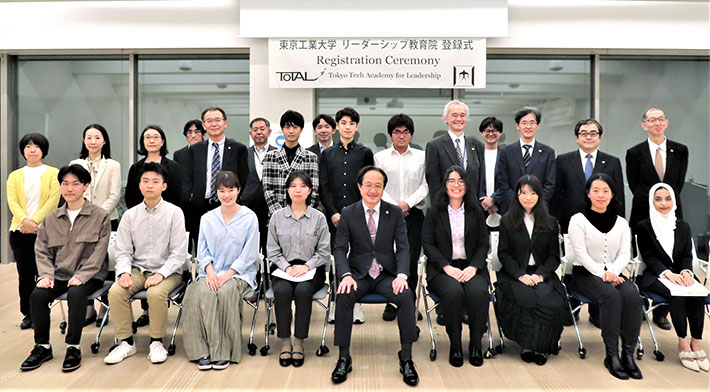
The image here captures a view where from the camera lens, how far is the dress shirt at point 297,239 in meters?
3.69

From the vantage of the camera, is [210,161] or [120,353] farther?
[210,161]

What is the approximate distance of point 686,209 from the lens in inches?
270

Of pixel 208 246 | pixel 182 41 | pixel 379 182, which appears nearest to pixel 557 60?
pixel 379 182

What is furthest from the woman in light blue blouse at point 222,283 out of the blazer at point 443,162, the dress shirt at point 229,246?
the blazer at point 443,162

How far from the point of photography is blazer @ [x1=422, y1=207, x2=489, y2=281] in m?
3.69

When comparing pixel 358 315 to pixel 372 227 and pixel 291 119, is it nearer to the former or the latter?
pixel 372 227

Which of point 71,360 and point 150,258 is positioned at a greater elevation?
point 150,258

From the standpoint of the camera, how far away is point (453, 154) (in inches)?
165

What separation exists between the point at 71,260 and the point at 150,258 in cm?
54

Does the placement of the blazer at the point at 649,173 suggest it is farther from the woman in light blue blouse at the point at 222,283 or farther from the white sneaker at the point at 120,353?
the white sneaker at the point at 120,353

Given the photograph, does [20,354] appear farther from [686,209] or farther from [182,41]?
[686,209]

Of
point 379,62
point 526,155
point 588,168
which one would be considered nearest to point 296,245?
point 526,155

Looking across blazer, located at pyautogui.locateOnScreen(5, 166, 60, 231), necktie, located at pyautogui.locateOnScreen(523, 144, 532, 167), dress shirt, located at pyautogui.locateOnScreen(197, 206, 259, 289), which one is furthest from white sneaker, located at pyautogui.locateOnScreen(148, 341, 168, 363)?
necktie, located at pyautogui.locateOnScreen(523, 144, 532, 167)

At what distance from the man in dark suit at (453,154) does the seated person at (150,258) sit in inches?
78.0
